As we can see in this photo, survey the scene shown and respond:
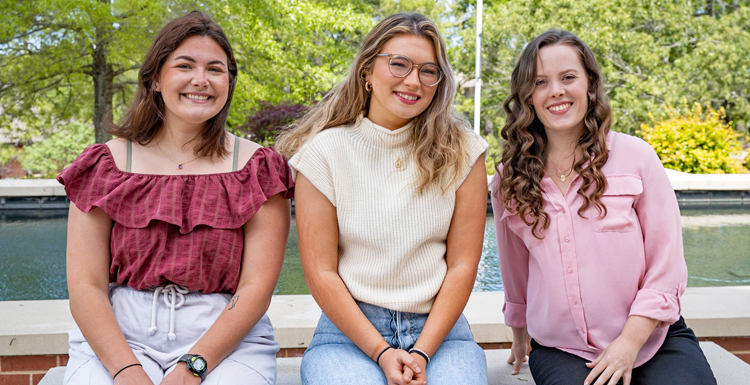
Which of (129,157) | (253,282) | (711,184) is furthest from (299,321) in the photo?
(711,184)

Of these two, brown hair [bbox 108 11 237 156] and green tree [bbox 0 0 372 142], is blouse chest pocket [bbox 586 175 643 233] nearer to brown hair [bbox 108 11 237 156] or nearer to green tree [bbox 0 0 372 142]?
brown hair [bbox 108 11 237 156]

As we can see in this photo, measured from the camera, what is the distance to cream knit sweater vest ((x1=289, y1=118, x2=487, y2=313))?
1748 millimetres

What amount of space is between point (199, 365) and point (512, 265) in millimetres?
1037

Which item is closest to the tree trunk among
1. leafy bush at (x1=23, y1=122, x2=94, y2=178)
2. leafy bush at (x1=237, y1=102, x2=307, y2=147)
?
leafy bush at (x1=237, y1=102, x2=307, y2=147)

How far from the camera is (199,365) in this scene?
157 cm

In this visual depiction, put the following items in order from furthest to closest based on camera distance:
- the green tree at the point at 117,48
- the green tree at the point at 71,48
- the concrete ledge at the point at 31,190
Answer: the green tree at the point at 117,48 → the green tree at the point at 71,48 → the concrete ledge at the point at 31,190

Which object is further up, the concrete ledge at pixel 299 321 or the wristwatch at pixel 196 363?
the wristwatch at pixel 196 363

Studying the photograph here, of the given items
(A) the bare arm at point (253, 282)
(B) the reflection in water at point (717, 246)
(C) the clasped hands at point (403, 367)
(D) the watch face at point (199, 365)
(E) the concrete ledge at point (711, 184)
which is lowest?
(B) the reflection in water at point (717, 246)

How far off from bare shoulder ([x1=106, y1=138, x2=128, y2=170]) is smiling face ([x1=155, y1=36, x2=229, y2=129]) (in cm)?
18

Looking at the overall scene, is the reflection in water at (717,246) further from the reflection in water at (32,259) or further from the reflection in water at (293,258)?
the reflection in water at (32,259)

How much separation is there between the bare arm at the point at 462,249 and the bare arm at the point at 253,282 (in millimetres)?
491

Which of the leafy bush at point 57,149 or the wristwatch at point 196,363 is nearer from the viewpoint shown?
the wristwatch at point 196,363

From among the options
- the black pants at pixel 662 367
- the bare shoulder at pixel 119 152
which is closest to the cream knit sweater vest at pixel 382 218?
the black pants at pixel 662 367

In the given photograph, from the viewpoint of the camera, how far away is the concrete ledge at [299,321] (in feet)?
6.73
